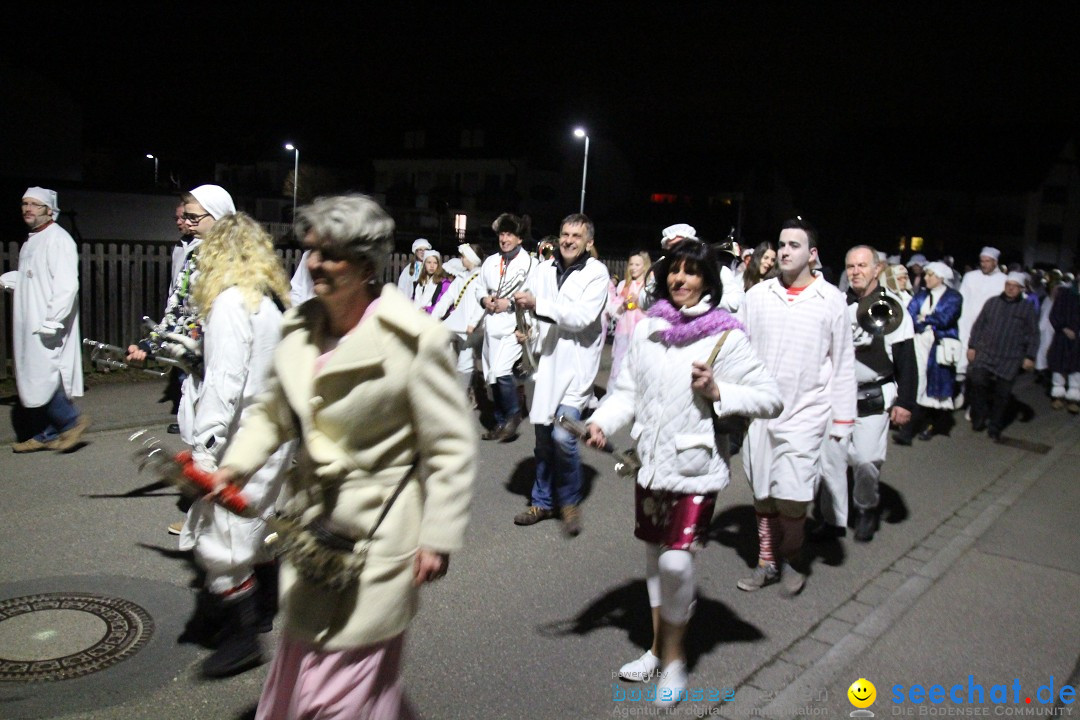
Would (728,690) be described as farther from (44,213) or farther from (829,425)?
(44,213)

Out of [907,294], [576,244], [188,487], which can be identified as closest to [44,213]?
[576,244]

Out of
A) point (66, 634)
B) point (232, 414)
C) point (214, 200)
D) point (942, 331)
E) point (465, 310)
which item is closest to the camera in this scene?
point (232, 414)

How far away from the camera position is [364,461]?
8.40ft

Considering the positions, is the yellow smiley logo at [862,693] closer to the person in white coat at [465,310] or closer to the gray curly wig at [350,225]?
the gray curly wig at [350,225]

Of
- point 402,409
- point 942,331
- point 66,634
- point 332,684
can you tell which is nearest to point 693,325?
point 402,409

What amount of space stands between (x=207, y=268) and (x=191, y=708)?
6.07 ft

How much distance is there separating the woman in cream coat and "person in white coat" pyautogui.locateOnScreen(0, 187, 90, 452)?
4947 mm

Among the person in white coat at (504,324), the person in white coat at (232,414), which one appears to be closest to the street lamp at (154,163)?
the person in white coat at (504,324)

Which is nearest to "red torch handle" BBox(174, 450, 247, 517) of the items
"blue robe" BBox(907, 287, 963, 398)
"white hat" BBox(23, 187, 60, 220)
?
"white hat" BBox(23, 187, 60, 220)

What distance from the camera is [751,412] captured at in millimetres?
3844

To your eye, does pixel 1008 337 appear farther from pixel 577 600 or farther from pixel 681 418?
pixel 681 418

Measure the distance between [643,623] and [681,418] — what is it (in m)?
1.43

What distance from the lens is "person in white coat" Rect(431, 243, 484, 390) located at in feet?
29.3

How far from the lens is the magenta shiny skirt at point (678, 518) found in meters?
3.90
